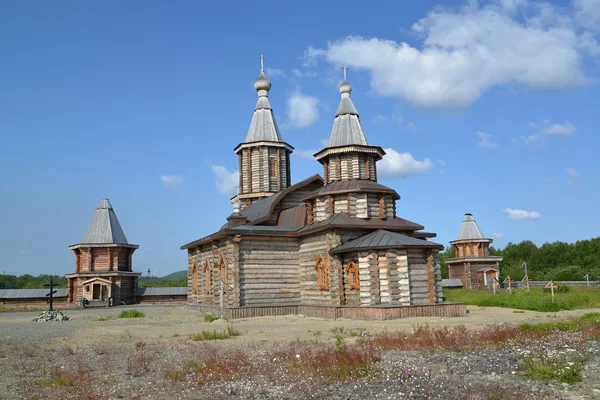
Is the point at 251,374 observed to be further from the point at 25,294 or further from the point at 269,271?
the point at 25,294

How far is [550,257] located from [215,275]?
6801 centimetres

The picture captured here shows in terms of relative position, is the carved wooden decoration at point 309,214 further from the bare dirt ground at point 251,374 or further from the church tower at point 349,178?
the bare dirt ground at point 251,374

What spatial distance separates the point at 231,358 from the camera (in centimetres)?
1048

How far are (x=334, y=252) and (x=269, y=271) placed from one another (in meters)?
3.96

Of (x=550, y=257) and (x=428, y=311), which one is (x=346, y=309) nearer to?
(x=428, y=311)

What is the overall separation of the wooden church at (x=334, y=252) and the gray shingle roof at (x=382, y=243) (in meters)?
0.04

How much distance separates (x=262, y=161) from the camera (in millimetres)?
33938

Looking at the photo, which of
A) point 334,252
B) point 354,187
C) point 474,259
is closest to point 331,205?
point 354,187

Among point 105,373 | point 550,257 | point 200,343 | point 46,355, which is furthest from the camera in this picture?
point 550,257

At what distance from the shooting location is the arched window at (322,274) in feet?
74.6

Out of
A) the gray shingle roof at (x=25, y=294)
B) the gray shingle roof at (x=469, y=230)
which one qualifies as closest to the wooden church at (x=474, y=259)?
the gray shingle roof at (x=469, y=230)

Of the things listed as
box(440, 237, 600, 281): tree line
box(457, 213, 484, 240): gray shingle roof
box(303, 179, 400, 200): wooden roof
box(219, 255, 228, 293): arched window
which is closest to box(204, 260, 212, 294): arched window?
box(219, 255, 228, 293): arched window

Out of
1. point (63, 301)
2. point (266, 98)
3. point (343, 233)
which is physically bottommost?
point (63, 301)

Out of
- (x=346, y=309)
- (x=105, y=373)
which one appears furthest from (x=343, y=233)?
(x=105, y=373)
